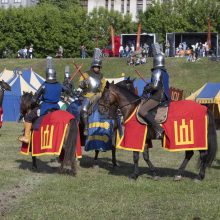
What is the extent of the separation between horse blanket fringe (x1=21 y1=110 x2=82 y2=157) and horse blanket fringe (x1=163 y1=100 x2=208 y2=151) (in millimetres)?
1838

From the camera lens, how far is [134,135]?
36.5 ft

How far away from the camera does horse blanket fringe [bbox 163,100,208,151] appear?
36.1 feet

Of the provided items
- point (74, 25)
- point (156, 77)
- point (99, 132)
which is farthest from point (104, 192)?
point (74, 25)

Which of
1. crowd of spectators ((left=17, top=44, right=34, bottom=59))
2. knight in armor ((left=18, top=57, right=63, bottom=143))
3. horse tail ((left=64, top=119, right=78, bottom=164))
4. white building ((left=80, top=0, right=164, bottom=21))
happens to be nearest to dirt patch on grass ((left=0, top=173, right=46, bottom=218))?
horse tail ((left=64, top=119, right=78, bottom=164))

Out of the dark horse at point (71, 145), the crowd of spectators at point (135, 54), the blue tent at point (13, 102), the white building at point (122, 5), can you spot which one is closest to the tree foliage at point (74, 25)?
the crowd of spectators at point (135, 54)

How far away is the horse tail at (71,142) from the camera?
1124cm

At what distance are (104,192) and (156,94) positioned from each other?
87.4 inches

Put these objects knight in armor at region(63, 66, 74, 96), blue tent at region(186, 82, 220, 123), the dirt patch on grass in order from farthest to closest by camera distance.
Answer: blue tent at region(186, 82, 220, 123)
knight in armor at region(63, 66, 74, 96)
the dirt patch on grass

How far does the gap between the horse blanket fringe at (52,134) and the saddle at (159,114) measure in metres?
1.36

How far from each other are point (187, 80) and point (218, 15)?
25962 mm

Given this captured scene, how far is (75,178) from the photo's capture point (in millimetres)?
11305

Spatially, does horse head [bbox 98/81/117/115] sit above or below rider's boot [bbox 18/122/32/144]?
above

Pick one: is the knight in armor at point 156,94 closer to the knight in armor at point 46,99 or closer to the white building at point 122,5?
the knight in armor at point 46,99

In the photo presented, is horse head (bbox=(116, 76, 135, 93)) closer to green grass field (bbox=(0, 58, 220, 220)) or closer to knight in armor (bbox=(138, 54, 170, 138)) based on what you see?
knight in armor (bbox=(138, 54, 170, 138))
